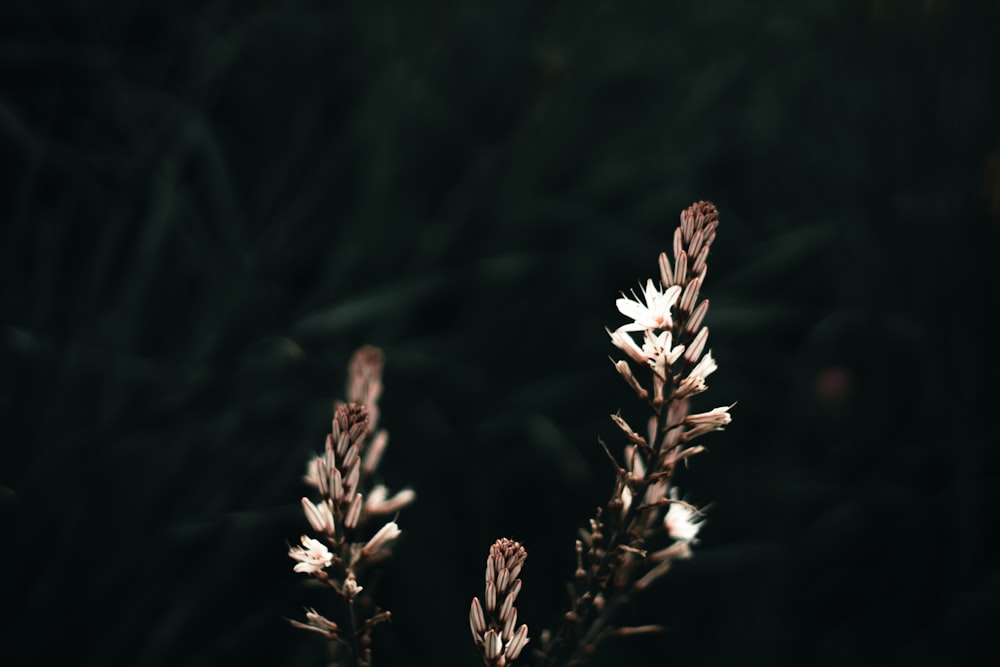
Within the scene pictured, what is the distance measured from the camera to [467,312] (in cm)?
236

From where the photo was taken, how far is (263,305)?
203 cm

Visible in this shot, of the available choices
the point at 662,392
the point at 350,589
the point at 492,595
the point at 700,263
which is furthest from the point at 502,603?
the point at 700,263

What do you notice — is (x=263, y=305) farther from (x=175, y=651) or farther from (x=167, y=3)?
(x=167, y=3)

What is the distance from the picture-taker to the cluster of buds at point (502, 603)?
74 centimetres

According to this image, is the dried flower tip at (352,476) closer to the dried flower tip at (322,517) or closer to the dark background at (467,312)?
the dried flower tip at (322,517)

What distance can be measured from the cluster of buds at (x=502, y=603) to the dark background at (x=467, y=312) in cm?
85

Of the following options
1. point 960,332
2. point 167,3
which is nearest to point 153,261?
point 167,3

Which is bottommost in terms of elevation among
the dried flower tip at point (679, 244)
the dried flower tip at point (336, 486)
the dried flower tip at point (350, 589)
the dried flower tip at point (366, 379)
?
the dried flower tip at point (350, 589)

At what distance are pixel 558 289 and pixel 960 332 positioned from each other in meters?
0.98

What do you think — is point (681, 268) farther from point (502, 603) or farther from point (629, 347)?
point (502, 603)

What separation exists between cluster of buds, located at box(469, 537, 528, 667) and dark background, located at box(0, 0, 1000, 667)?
0.85 m

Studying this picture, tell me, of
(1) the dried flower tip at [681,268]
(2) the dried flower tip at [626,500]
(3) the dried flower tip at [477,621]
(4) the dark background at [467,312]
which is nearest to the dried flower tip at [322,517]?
(3) the dried flower tip at [477,621]

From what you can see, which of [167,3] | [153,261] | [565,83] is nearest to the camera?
[153,261]

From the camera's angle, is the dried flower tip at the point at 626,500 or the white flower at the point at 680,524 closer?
the dried flower tip at the point at 626,500
